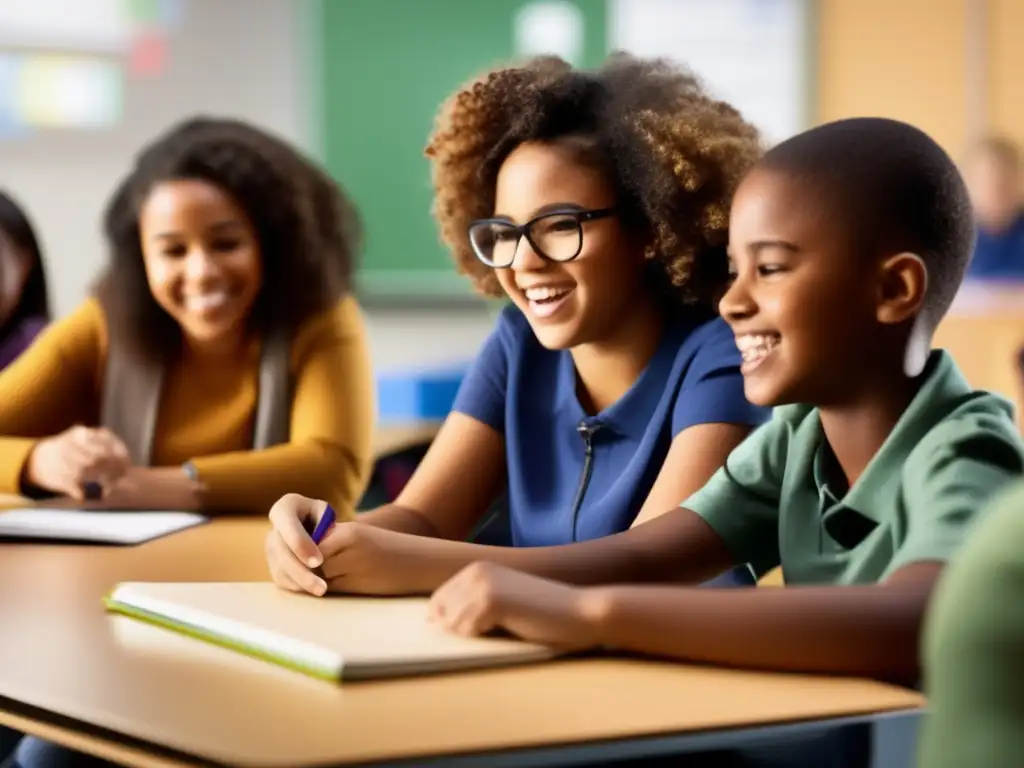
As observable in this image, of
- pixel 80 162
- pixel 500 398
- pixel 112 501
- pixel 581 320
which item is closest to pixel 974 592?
pixel 581 320

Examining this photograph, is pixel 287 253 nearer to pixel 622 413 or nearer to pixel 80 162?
pixel 622 413

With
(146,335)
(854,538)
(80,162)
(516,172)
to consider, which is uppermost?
(80,162)

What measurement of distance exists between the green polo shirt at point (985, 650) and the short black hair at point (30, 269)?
2.28 m

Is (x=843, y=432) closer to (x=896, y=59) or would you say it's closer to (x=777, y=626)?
(x=777, y=626)

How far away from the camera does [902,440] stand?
101 centimetres

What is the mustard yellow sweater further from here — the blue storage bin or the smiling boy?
the blue storage bin

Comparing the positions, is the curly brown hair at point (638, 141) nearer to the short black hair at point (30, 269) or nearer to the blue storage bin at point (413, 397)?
the short black hair at point (30, 269)

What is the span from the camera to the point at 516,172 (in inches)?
56.9

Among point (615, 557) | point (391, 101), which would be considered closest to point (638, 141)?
point (615, 557)

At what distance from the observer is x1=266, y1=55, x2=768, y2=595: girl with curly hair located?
1398 mm

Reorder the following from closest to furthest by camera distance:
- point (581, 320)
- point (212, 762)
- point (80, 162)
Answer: point (212, 762) < point (581, 320) < point (80, 162)

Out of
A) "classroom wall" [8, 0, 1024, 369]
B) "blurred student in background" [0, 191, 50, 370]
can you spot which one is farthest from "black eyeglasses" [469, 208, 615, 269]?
"classroom wall" [8, 0, 1024, 369]

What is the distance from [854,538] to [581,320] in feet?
1.49

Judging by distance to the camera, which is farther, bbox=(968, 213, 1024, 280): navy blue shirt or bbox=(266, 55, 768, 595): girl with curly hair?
bbox=(968, 213, 1024, 280): navy blue shirt
